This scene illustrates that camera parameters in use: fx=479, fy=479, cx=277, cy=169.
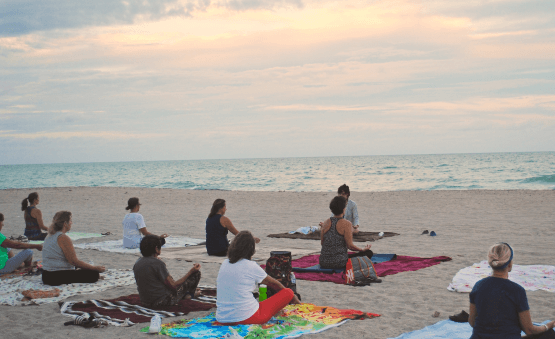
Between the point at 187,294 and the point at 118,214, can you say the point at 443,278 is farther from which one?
the point at 118,214

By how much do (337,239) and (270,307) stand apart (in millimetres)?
2570

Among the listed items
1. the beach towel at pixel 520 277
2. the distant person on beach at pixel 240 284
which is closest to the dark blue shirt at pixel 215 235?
the distant person on beach at pixel 240 284

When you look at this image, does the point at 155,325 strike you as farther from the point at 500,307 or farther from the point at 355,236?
the point at 355,236

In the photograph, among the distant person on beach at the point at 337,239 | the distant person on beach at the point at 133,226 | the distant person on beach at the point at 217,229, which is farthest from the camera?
the distant person on beach at the point at 133,226

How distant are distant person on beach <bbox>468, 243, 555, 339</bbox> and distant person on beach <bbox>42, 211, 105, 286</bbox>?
536 centimetres

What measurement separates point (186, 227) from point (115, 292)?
8049 millimetres

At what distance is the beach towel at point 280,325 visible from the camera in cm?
473

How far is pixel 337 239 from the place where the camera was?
749 cm

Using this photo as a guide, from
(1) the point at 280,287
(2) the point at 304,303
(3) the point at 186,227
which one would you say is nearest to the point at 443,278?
(2) the point at 304,303

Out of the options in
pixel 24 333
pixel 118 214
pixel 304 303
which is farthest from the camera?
pixel 118 214

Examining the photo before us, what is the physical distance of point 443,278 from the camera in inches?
285

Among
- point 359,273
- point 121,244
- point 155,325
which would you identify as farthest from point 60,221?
point 121,244

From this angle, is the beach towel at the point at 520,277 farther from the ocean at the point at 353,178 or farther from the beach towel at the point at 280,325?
the ocean at the point at 353,178

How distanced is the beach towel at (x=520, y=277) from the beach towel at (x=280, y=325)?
1.85 m
